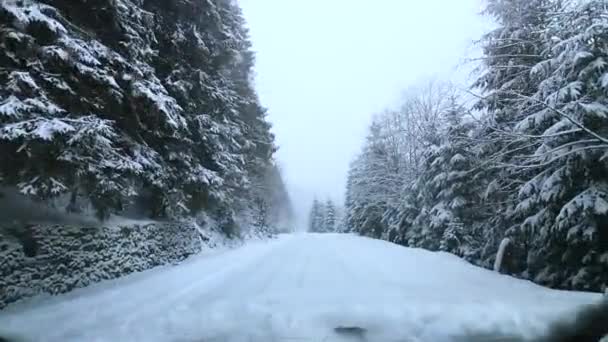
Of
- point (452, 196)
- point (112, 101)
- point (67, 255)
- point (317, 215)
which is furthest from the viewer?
point (317, 215)

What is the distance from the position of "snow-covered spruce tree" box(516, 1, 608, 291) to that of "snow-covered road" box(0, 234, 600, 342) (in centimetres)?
163

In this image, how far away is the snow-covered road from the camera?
160 inches

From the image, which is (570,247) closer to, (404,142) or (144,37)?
(144,37)

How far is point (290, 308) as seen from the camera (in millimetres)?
4738

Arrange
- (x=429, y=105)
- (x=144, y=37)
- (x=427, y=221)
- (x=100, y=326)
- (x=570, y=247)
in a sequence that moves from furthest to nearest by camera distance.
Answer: (x=429, y=105) < (x=427, y=221) < (x=144, y=37) < (x=570, y=247) < (x=100, y=326)

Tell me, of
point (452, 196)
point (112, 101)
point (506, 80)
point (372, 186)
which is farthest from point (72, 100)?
point (372, 186)

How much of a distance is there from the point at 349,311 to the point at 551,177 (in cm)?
597

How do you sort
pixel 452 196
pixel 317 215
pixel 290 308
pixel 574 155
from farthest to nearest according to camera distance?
1. pixel 317 215
2. pixel 452 196
3. pixel 574 155
4. pixel 290 308

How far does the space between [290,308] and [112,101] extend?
6.25 m

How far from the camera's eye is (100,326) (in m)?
4.50

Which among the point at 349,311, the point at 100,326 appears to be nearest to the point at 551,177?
the point at 349,311

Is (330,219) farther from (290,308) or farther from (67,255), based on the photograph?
(290,308)

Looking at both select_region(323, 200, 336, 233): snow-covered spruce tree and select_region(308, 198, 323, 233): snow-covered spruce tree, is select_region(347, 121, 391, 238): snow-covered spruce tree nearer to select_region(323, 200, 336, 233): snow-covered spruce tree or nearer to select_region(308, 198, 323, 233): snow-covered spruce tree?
select_region(323, 200, 336, 233): snow-covered spruce tree

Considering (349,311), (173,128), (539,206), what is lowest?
(349,311)
